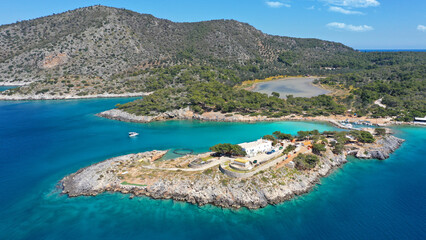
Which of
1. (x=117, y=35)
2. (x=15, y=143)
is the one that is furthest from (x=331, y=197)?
(x=117, y=35)

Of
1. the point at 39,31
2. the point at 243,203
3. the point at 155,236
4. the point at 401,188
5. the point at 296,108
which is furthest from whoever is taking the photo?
the point at 39,31

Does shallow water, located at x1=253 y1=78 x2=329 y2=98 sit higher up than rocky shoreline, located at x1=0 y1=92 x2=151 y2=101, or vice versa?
rocky shoreline, located at x1=0 y1=92 x2=151 y2=101

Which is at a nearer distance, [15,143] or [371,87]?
[15,143]

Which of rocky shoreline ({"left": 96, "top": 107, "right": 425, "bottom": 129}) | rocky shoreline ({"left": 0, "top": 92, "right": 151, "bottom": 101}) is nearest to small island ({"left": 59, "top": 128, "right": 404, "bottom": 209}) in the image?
rocky shoreline ({"left": 96, "top": 107, "right": 425, "bottom": 129})

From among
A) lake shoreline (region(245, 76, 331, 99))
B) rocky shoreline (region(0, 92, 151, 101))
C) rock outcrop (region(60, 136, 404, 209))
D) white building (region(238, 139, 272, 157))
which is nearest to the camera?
rock outcrop (region(60, 136, 404, 209))

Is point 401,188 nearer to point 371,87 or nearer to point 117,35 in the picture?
point 371,87

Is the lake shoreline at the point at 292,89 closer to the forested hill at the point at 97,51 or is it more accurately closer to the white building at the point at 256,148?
the forested hill at the point at 97,51

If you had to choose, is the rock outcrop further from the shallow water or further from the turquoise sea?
the shallow water
